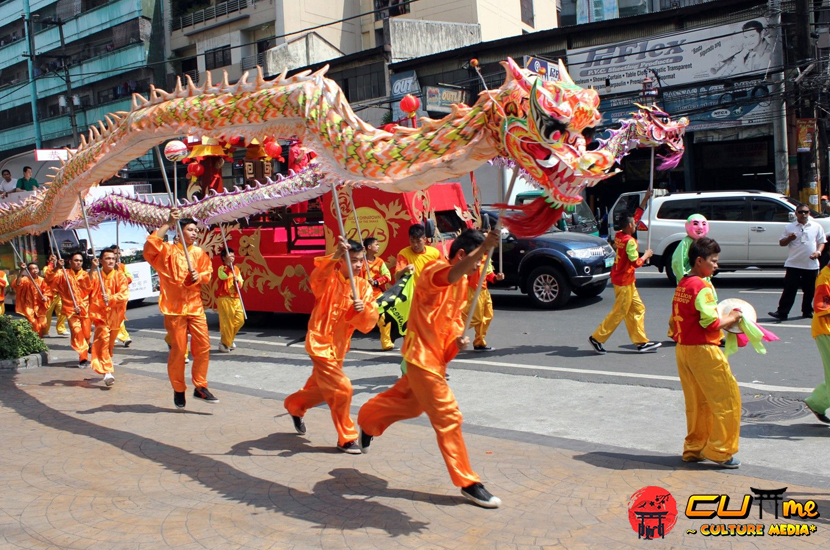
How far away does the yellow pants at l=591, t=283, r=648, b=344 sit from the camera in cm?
919

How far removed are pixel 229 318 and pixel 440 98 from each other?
12.5m

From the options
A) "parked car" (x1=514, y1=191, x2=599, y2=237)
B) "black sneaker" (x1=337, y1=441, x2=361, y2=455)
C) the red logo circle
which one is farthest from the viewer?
"parked car" (x1=514, y1=191, x2=599, y2=237)

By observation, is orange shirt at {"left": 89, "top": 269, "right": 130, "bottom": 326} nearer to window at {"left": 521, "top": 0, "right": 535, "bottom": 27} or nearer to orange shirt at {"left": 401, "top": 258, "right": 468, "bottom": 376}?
orange shirt at {"left": 401, "top": 258, "right": 468, "bottom": 376}

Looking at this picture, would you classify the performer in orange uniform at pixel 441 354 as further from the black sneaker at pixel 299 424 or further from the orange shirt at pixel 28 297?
the orange shirt at pixel 28 297

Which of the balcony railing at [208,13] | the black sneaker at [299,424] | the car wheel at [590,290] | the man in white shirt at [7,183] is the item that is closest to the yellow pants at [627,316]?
the car wheel at [590,290]

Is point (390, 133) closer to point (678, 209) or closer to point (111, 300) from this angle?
point (111, 300)

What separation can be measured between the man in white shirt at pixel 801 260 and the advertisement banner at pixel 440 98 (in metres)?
11.1

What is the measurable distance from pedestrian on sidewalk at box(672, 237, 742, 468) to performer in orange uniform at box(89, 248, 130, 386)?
662 cm

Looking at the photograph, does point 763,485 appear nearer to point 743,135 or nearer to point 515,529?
point 515,529

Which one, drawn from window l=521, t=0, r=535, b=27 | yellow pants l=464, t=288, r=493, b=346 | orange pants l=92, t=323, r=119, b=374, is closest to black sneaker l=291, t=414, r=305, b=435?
orange pants l=92, t=323, r=119, b=374

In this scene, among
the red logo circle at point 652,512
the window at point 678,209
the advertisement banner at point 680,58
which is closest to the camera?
the red logo circle at point 652,512

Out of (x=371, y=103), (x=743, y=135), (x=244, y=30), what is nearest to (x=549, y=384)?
(x=743, y=135)

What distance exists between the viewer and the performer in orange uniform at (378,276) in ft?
27.8

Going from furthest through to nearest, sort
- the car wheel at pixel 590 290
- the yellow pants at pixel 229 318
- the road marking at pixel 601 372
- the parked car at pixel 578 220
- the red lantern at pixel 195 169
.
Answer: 1. the parked car at pixel 578 220
2. the car wheel at pixel 590 290
3. the red lantern at pixel 195 169
4. the yellow pants at pixel 229 318
5. the road marking at pixel 601 372
